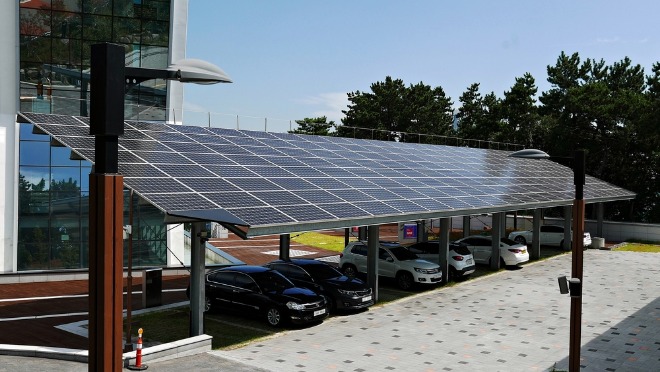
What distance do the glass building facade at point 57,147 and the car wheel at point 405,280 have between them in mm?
13392

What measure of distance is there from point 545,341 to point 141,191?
485 inches

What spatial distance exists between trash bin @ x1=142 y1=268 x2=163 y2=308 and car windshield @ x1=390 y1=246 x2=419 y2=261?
10209 millimetres

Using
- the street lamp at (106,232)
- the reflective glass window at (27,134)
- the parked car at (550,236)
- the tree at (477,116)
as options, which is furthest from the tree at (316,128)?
the street lamp at (106,232)

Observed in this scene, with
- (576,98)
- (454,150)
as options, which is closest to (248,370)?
(454,150)

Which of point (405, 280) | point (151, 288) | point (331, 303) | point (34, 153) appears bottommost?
point (405, 280)

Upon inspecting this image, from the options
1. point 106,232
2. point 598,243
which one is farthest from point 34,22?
point 598,243

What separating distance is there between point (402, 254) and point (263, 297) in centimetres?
928

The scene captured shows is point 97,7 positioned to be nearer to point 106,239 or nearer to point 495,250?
point 495,250

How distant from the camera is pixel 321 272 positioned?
23391 mm

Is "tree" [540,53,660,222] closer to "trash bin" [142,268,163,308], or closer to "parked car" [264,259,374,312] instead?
"parked car" [264,259,374,312]

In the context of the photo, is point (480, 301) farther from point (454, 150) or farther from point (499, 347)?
point (454, 150)

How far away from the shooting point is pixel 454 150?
138 ft

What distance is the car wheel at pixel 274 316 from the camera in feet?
63.8

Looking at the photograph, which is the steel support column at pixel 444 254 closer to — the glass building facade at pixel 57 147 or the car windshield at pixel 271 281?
the car windshield at pixel 271 281
